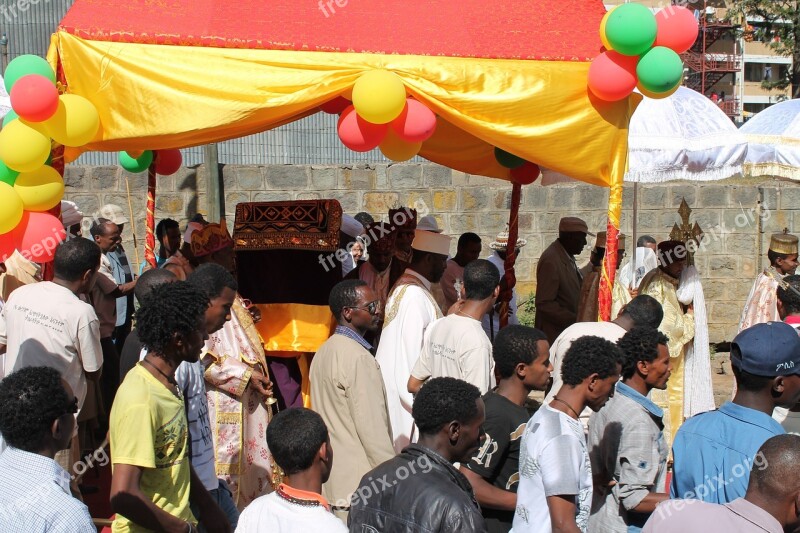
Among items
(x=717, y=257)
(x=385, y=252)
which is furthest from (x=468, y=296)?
(x=717, y=257)

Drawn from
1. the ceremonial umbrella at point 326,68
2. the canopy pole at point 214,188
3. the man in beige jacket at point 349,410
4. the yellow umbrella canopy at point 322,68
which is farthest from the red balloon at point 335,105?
the canopy pole at point 214,188

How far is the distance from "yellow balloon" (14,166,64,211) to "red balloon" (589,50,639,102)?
10.3ft

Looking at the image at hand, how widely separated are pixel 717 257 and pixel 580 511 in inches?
354

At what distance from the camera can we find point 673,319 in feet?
25.0

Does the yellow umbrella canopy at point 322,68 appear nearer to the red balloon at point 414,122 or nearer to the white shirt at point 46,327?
the red balloon at point 414,122

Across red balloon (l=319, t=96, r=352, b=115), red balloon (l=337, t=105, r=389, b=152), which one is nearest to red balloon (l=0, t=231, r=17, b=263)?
red balloon (l=337, t=105, r=389, b=152)

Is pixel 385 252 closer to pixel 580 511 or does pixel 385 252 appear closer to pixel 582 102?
pixel 582 102

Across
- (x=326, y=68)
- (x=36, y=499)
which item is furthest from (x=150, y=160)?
(x=36, y=499)

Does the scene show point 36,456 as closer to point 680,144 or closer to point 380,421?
point 380,421

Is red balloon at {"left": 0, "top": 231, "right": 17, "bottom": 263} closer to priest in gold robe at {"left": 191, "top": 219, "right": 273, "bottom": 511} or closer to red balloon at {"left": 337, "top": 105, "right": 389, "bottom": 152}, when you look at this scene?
priest in gold robe at {"left": 191, "top": 219, "right": 273, "bottom": 511}

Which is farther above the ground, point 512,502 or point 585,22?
point 585,22

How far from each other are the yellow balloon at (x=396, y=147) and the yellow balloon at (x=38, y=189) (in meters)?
1.91

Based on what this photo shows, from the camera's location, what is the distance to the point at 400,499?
3057 mm

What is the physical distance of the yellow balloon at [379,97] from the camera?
547 centimetres
